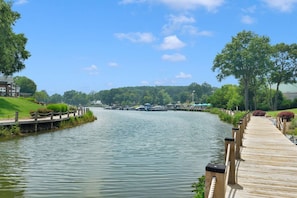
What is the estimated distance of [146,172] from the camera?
12734 mm

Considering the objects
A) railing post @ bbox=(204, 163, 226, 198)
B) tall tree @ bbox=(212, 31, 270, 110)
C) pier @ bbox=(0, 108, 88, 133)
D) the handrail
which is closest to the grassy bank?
pier @ bbox=(0, 108, 88, 133)

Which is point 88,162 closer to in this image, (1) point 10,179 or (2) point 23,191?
(1) point 10,179

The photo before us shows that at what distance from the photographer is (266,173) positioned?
367 inches

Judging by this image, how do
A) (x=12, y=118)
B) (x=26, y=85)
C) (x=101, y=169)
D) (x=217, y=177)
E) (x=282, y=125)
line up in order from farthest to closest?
(x=26, y=85), (x=12, y=118), (x=282, y=125), (x=101, y=169), (x=217, y=177)

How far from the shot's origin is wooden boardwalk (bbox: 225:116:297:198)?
7441 millimetres

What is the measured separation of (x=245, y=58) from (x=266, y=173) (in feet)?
206

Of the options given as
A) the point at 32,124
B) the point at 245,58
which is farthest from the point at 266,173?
the point at 245,58

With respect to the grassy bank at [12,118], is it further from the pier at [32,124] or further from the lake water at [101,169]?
the lake water at [101,169]

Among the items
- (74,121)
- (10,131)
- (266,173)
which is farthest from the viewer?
(74,121)

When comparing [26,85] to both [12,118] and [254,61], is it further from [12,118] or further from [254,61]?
[12,118]

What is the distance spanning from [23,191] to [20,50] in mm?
43837

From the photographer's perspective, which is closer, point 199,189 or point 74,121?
point 199,189

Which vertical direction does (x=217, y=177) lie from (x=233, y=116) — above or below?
above

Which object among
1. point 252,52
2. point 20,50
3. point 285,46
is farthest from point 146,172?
point 285,46
